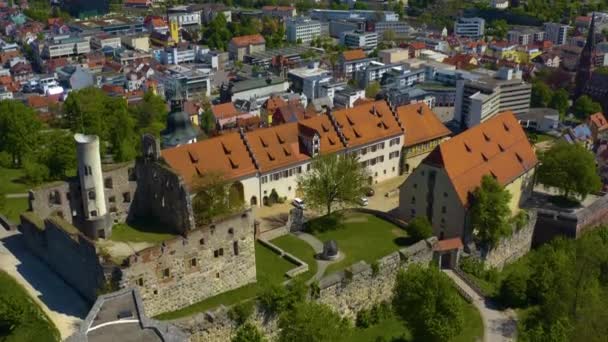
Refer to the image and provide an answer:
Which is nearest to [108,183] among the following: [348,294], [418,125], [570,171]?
[348,294]

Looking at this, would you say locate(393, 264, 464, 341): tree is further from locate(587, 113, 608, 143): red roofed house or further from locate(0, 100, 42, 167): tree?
locate(587, 113, 608, 143): red roofed house

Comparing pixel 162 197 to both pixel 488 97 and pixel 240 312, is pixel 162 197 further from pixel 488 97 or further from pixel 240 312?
pixel 488 97

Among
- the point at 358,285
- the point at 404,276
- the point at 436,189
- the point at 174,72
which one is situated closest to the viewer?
the point at 404,276

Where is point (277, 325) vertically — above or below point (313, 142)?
below

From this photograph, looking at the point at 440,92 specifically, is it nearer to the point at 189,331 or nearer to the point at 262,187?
the point at 262,187

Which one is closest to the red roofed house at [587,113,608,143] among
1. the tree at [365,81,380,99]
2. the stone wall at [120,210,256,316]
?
the tree at [365,81,380,99]

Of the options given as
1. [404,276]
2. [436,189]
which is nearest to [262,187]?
[436,189]

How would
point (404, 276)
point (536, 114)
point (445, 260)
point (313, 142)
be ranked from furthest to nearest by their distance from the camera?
point (536, 114)
point (313, 142)
point (445, 260)
point (404, 276)
